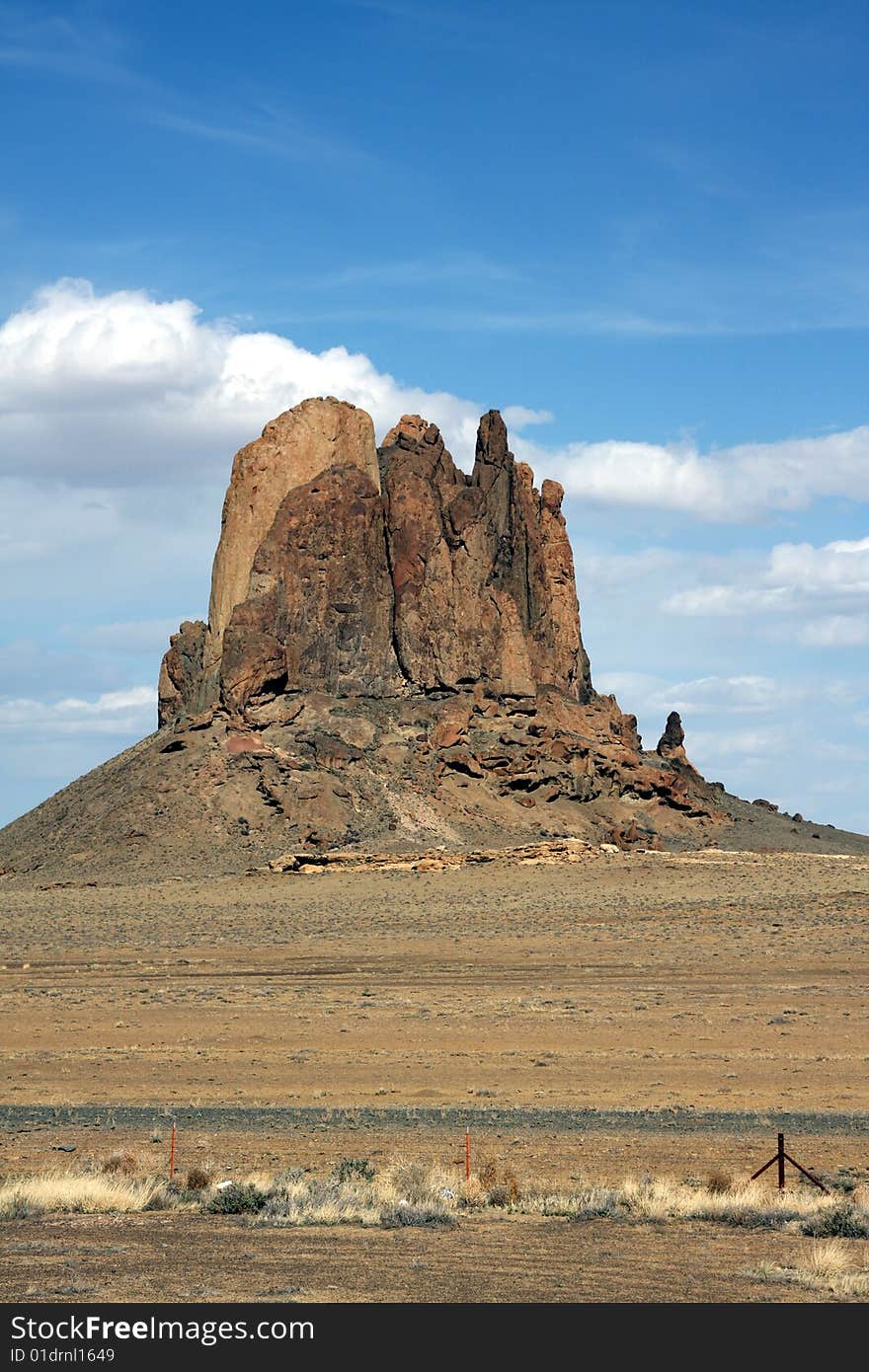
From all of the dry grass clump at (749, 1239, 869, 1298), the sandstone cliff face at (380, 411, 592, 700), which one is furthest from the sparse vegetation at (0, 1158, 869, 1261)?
the sandstone cliff face at (380, 411, 592, 700)

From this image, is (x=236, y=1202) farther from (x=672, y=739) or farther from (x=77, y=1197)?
(x=672, y=739)

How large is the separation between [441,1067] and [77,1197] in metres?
11.4

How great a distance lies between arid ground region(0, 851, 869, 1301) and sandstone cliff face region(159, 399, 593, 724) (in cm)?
3380

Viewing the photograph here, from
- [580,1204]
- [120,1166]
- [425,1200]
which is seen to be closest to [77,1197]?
[120,1166]

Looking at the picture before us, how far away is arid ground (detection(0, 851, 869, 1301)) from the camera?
12.5 meters

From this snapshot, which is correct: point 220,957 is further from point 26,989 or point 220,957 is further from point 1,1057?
point 1,1057

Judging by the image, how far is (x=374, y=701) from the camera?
91.4m

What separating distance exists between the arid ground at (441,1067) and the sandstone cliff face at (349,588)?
111 ft

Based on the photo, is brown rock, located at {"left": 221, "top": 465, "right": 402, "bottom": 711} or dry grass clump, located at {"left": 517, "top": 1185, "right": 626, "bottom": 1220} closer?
dry grass clump, located at {"left": 517, "top": 1185, "right": 626, "bottom": 1220}

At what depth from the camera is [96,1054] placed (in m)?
27.5

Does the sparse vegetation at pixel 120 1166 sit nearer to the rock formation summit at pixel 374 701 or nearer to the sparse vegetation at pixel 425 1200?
the sparse vegetation at pixel 425 1200

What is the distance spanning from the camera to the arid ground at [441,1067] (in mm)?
12469

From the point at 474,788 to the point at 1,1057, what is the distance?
57.0m

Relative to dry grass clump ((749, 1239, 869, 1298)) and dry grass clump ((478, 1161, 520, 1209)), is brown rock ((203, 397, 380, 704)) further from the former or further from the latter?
dry grass clump ((749, 1239, 869, 1298))
